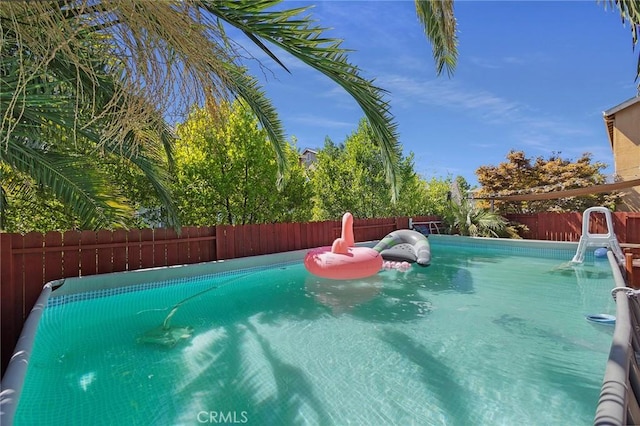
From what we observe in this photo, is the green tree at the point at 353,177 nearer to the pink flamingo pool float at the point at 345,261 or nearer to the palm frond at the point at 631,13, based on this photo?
the pink flamingo pool float at the point at 345,261

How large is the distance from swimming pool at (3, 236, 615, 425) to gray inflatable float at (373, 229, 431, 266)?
1.74 m

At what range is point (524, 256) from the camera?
13461mm

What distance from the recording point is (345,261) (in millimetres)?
7691

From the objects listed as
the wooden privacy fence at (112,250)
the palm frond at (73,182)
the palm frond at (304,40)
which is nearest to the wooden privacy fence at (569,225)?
the wooden privacy fence at (112,250)

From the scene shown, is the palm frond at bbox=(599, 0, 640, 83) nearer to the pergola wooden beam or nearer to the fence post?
the fence post

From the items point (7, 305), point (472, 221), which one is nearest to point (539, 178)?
point (472, 221)

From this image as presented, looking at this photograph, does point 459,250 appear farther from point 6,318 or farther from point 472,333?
point 6,318

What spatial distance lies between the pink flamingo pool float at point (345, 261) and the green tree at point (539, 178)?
41.2 feet

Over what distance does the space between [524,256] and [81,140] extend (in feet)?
47.4

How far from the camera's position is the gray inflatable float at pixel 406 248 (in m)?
10.0

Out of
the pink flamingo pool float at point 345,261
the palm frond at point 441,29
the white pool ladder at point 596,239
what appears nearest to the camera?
the palm frond at point 441,29

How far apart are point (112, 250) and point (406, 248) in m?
7.81

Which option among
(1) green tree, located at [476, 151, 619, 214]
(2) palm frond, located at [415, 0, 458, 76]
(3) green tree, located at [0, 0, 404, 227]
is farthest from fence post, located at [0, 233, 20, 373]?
(1) green tree, located at [476, 151, 619, 214]

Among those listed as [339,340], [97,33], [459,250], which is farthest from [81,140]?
[459,250]
